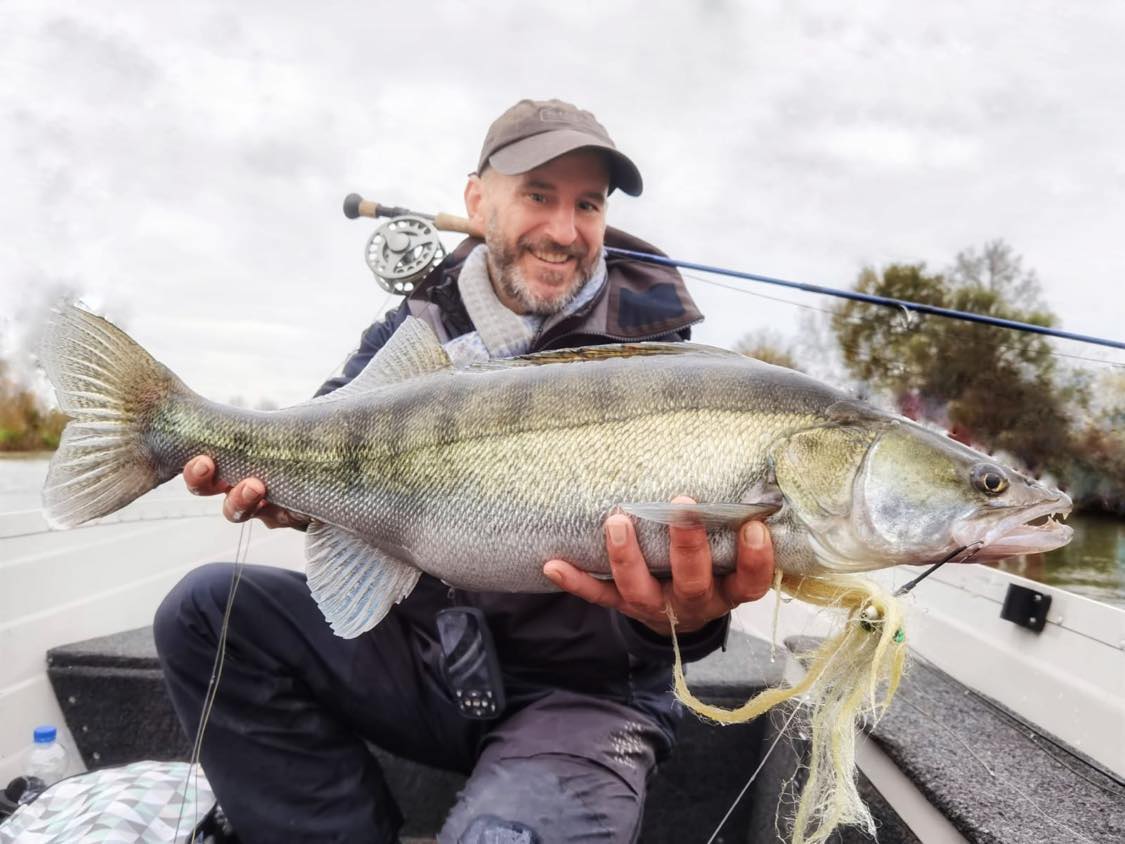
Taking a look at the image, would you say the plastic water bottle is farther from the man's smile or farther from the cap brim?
the cap brim

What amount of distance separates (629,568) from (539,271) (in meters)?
1.43

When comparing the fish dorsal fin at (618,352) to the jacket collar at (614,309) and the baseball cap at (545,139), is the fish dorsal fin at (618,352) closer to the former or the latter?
the jacket collar at (614,309)

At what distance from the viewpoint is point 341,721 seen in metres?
2.36

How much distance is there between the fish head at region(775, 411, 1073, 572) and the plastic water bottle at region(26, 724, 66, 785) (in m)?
2.67

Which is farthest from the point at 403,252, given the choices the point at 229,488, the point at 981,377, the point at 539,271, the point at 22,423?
the point at 981,377

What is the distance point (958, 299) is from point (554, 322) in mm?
32578

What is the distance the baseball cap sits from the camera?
9.18 feet

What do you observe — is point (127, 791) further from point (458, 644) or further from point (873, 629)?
point (873, 629)

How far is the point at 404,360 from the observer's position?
2.08 metres

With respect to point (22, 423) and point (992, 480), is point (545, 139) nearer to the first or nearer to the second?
point (992, 480)

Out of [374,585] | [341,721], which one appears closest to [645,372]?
[374,585]

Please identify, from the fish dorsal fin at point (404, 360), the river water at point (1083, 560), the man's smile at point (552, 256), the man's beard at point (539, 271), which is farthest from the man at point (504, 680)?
the river water at point (1083, 560)

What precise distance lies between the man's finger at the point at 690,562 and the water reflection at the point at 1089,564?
9.64 metres

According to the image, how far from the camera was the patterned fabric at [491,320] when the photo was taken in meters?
2.60
